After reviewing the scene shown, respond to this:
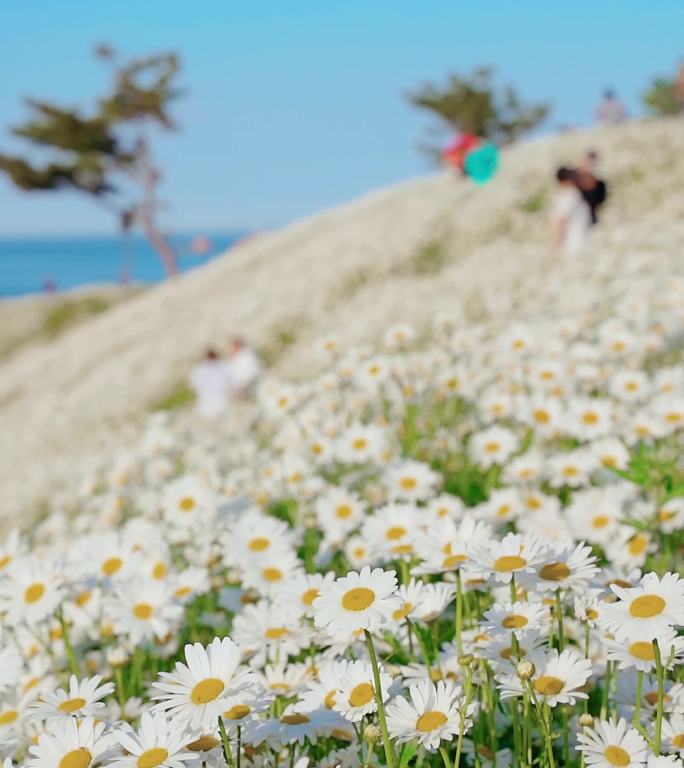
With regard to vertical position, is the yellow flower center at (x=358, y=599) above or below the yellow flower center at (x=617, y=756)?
above

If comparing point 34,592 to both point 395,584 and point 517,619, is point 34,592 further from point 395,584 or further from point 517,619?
point 517,619

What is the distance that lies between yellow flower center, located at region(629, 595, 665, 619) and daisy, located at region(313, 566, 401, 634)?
570 mm

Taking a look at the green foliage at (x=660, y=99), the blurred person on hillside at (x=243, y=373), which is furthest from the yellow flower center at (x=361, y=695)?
the green foliage at (x=660, y=99)

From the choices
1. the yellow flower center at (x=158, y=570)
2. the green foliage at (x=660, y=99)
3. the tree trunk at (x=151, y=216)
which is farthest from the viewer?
the green foliage at (x=660, y=99)

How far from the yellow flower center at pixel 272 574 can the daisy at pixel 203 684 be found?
1154 millimetres

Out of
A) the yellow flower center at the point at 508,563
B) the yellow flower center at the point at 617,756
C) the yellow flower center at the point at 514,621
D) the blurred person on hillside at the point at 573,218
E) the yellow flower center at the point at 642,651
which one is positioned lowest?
the yellow flower center at the point at 617,756

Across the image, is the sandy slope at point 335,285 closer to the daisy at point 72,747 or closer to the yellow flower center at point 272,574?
the yellow flower center at point 272,574

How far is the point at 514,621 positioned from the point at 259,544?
1.53 m

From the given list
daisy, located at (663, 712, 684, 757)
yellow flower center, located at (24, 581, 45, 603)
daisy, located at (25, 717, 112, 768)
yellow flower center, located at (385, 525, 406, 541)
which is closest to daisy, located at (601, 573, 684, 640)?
daisy, located at (663, 712, 684, 757)

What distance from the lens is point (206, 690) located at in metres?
2.13

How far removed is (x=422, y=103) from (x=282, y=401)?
63692mm

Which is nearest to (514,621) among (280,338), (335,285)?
(280,338)

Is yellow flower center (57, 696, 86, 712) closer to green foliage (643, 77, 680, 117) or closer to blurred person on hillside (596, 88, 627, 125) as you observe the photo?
blurred person on hillside (596, 88, 627, 125)

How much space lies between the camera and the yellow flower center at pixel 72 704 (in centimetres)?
229
